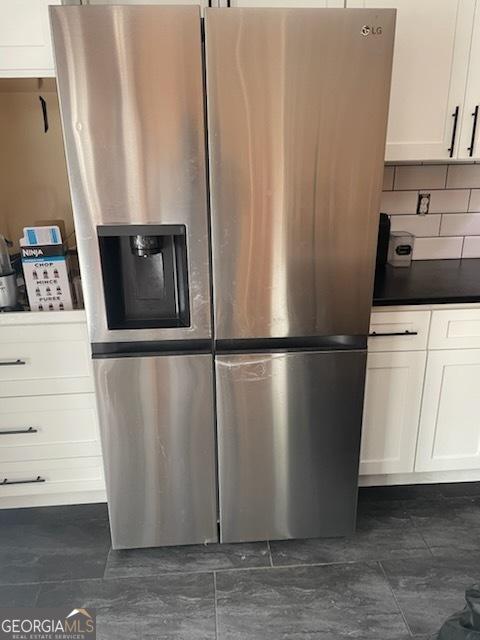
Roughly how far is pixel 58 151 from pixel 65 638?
6.01 ft

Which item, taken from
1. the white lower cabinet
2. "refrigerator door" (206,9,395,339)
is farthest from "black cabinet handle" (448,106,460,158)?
the white lower cabinet

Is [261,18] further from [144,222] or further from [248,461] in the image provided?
[248,461]

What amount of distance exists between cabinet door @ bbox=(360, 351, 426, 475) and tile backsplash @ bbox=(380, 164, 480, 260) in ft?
2.30

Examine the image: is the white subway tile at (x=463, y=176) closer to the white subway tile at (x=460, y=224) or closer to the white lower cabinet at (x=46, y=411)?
the white subway tile at (x=460, y=224)

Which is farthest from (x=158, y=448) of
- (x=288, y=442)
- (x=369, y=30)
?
(x=369, y=30)

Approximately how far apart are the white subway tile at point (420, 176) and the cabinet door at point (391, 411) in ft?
2.79

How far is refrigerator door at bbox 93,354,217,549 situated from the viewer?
5.14ft

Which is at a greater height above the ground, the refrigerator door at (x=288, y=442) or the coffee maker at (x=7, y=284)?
the coffee maker at (x=7, y=284)

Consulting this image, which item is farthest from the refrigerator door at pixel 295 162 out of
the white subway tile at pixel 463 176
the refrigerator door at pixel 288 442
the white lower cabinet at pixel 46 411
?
the white subway tile at pixel 463 176

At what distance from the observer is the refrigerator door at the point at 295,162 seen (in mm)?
1307

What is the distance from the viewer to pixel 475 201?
227cm

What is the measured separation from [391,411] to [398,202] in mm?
983

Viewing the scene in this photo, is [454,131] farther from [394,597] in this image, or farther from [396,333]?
[394,597]

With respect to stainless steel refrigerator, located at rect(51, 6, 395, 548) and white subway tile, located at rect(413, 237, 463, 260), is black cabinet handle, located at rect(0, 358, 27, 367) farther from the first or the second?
white subway tile, located at rect(413, 237, 463, 260)
